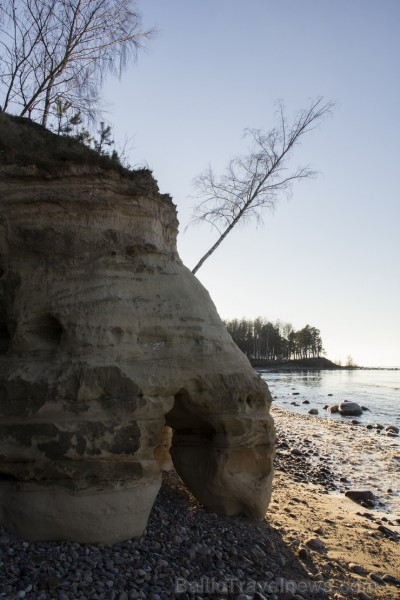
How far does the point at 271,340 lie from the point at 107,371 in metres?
80.6

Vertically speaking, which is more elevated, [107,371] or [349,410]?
[107,371]

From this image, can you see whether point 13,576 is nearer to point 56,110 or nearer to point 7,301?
point 7,301

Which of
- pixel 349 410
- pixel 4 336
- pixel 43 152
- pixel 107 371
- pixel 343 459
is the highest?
pixel 43 152

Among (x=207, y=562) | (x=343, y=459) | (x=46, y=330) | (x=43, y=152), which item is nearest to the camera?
(x=207, y=562)

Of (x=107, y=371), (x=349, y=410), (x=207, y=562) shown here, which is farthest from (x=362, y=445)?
(x=107, y=371)

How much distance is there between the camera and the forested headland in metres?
81.4

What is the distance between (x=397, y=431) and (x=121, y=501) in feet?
58.8

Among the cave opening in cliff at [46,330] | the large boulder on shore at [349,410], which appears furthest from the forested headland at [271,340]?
the cave opening in cliff at [46,330]

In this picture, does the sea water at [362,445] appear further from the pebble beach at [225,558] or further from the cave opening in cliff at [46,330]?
the cave opening in cliff at [46,330]

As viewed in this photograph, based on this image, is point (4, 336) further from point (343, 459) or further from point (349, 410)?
point (349, 410)

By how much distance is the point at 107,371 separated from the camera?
5.42 metres

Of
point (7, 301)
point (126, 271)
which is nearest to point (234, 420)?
point (126, 271)

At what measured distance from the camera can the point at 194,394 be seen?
608cm

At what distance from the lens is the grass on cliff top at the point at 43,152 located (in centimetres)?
632
